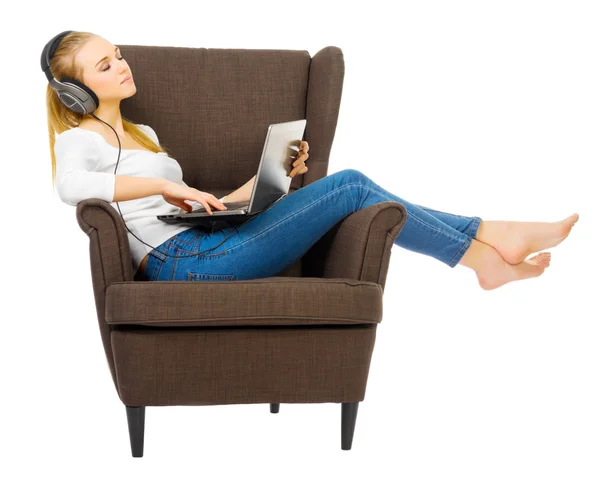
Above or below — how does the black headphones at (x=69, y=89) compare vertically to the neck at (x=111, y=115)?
above

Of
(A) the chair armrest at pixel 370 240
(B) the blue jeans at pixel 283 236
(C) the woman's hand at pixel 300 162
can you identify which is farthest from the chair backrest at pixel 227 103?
(A) the chair armrest at pixel 370 240

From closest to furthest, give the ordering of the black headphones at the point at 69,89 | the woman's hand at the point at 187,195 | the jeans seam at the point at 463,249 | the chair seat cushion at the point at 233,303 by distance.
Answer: the chair seat cushion at the point at 233,303
the woman's hand at the point at 187,195
the black headphones at the point at 69,89
the jeans seam at the point at 463,249

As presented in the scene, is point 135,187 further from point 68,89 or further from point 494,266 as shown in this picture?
point 494,266

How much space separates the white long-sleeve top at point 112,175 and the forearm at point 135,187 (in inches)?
0.7

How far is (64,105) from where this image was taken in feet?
10.0

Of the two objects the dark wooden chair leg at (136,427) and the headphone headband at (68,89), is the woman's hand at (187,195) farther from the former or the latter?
the dark wooden chair leg at (136,427)

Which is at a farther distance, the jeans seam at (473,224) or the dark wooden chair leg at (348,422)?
the jeans seam at (473,224)

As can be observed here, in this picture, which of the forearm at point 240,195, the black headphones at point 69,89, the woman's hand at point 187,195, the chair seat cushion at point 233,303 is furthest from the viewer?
the forearm at point 240,195

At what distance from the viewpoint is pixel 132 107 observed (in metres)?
3.35

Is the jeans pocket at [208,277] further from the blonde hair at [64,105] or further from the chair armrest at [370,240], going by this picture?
the blonde hair at [64,105]

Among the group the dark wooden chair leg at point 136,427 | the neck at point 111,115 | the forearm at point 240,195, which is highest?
the neck at point 111,115

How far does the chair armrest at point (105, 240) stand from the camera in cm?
269

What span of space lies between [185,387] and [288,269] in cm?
73

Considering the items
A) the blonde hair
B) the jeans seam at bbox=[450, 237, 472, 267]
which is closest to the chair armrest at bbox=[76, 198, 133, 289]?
the blonde hair
